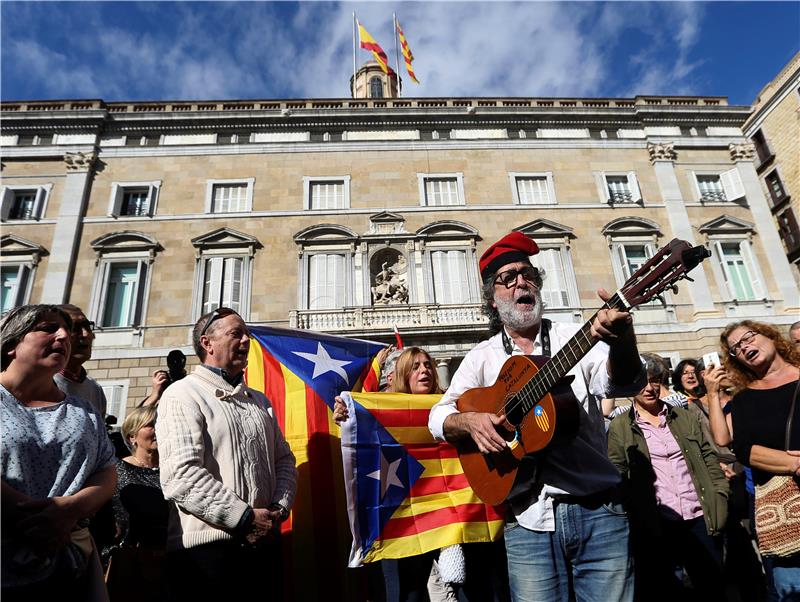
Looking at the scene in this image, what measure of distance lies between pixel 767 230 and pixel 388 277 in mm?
13982

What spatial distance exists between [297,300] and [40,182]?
10328 mm

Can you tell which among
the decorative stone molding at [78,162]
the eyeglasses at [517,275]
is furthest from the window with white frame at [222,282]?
the eyeglasses at [517,275]

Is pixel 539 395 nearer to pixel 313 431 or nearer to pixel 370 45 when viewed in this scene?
pixel 313 431

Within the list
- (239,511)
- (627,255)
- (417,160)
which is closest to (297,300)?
(417,160)

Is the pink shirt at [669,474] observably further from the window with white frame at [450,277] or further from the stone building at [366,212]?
the window with white frame at [450,277]

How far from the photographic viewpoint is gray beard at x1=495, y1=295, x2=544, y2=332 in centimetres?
261

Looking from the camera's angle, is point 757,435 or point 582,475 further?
point 757,435

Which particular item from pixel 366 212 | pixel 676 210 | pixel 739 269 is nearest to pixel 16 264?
pixel 366 212

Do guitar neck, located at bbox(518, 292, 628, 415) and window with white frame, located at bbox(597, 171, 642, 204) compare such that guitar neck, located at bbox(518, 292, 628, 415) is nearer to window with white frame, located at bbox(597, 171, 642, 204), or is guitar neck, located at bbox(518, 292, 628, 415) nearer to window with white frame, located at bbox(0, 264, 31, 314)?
window with white frame, located at bbox(597, 171, 642, 204)

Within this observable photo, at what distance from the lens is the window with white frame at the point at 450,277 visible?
15.9m

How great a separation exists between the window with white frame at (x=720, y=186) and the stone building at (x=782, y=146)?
3.66 meters

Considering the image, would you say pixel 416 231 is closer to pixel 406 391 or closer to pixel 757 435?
pixel 406 391

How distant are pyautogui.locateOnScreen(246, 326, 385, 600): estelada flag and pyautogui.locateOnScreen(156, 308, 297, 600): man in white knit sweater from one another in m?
0.93

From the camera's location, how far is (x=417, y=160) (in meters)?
17.9
